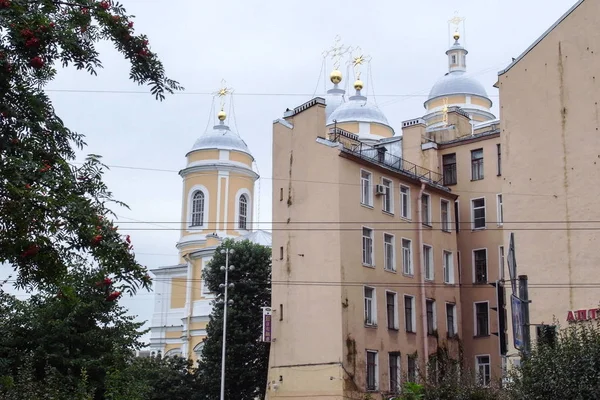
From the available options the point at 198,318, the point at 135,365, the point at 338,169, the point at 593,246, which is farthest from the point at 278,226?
the point at 198,318

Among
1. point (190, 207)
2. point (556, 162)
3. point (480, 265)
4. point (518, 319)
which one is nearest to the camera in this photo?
point (518, 319)

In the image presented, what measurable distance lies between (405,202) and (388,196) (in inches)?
58.5

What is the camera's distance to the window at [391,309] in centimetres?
4234

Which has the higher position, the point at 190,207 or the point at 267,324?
the point at 190,207

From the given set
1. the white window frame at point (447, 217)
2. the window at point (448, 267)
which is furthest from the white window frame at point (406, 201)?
the window at point (448, 267)

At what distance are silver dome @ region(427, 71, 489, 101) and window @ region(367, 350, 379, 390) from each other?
132 feet

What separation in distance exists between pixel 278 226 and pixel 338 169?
447cm

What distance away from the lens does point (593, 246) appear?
32.2m

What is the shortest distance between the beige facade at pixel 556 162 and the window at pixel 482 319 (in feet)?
39.3

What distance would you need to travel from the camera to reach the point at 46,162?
290 inches

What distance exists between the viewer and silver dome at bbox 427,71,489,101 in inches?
3004

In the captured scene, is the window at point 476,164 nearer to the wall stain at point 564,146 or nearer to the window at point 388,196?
the window at point 388,196

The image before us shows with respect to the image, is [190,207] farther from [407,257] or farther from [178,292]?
[407,257]

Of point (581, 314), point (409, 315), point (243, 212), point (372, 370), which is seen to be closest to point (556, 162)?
point (581, 314)
